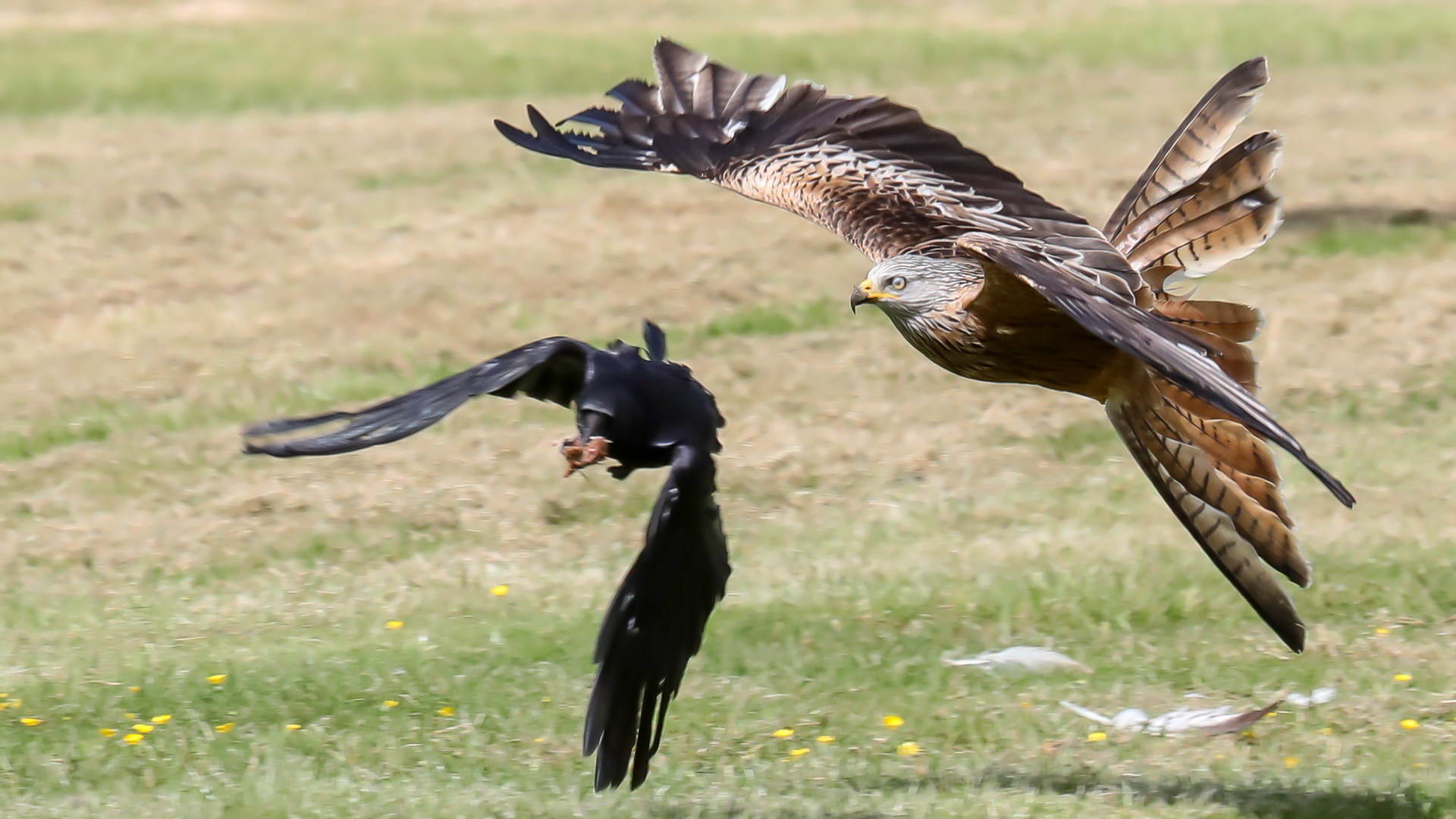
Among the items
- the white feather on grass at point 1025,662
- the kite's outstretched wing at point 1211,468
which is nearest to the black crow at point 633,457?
the kite's outstretched wing at point 1211,468

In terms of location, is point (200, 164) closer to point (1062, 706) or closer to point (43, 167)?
point (43, 167)

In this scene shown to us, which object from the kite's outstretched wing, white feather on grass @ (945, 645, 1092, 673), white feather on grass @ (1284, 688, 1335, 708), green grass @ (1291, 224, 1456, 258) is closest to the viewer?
the kite's outstretched wing

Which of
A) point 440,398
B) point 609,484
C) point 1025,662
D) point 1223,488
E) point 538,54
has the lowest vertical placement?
point 609,484

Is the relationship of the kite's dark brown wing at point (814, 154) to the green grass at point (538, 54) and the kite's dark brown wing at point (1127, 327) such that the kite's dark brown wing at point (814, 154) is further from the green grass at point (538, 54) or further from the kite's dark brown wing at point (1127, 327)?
the green grass at point (538, 54)

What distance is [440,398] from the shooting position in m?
5.14

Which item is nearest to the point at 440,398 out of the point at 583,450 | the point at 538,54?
the point at 583,450

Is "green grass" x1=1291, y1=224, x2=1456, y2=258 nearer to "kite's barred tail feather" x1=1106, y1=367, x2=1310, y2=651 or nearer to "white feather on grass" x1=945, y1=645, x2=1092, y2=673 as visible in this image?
A: "white feather on grass" x1=945, y1=645, x2=1092, y2=673

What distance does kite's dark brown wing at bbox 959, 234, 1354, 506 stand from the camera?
5.05 meters

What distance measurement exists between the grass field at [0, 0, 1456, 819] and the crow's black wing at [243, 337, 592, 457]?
57.4 inches

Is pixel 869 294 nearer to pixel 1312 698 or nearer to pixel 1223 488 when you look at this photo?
pixel 1223 488

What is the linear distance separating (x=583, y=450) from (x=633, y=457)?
0.67 ft

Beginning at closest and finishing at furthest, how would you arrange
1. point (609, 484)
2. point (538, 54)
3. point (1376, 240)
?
point (609, 484) → point (1376, 240) → point (538, 54)

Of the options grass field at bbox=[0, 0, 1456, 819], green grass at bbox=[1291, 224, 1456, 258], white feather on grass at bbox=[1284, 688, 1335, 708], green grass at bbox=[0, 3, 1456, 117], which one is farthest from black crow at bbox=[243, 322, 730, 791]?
green grass at bbox=[0, 3, 1456, 117]

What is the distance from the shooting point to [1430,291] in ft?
44.4
